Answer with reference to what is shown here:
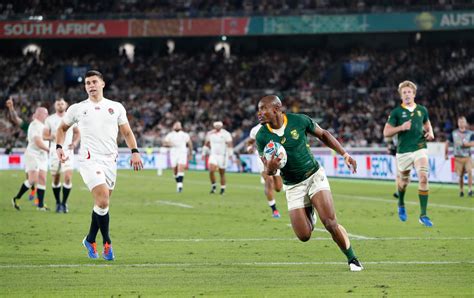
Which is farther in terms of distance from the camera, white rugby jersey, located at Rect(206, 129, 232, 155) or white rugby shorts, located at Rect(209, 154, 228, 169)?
white rugby jersey, located at Rect(206, 129, 232, 155)

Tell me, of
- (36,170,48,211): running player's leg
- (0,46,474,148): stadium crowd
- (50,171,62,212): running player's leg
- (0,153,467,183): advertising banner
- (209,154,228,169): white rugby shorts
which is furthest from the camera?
(0,46,474,148): stadium crowd

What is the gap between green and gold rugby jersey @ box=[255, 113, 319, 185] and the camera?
10984 millimetres

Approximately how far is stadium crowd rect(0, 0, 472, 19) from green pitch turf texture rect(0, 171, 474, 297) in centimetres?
4166

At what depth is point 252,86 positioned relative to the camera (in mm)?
65438

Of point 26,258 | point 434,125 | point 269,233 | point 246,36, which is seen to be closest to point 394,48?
point 246,36

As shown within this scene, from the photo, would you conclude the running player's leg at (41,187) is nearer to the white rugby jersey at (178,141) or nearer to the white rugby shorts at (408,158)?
the white rugby shorts at (408,158)

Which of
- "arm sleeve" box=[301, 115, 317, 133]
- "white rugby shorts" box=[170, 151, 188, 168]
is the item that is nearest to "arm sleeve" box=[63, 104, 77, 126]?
"arm sleeve" box=[301, 115, 317, 133]

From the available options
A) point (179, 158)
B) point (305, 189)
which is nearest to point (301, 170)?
point (305, 189)

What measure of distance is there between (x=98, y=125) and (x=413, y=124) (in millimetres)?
7323

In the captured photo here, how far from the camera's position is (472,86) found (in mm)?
57219

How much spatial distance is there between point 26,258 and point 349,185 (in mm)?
24674

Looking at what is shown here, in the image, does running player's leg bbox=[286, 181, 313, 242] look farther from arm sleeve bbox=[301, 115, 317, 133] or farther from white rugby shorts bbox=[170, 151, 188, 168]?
white rugby shorts bbox=[170, 151, 188, 168]

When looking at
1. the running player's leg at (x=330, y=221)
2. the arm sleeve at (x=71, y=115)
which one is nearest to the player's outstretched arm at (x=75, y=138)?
the arm sleeve at (x=71, y=115)

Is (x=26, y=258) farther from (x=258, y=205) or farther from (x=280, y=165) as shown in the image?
(x=258, y=205)
